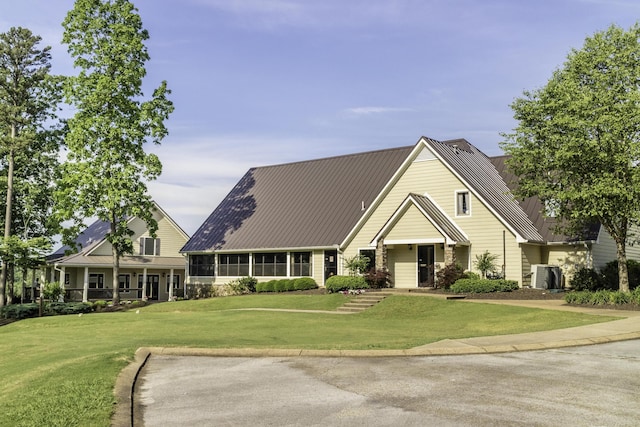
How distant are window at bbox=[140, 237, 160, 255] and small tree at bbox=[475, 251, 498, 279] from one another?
2833 cm

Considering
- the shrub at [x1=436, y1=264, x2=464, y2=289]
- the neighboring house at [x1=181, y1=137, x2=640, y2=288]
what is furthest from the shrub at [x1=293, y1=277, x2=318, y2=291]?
the shrub at [x1=436, y1=264, x2=464, y2=289]

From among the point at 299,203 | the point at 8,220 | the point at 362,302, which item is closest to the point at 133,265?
the point at 8,220

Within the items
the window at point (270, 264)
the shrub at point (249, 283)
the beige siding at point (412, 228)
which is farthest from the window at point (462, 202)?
the shrub at point (249, 283)

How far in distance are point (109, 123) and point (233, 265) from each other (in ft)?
41.0

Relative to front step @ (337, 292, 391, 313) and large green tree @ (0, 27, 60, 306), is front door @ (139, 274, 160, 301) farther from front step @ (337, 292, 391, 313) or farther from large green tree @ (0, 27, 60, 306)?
front step @ (337, 292, 391, 313)

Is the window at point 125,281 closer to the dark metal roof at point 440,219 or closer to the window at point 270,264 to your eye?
the window at point 270,264

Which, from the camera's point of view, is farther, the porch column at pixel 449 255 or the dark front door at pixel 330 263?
the dark front door at pixel 330 263

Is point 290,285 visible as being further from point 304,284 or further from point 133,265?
point 133,265

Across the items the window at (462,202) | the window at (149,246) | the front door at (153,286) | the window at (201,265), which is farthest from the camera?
the front door at (153,286)

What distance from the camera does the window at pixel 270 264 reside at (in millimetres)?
40312

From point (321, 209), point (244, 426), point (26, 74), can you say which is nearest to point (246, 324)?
point (244, 426)

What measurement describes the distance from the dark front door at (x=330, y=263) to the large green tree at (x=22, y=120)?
2025 centimetres

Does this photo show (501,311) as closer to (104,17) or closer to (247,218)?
(247,218)

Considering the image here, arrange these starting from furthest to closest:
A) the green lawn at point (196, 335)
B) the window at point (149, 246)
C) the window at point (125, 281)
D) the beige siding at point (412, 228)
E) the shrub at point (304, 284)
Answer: the window at point (149, 246), the window at point (125, 281), the shrub at point (304, 284), the beige siding at point (412, 228), the green lawn at point (196, 335)
